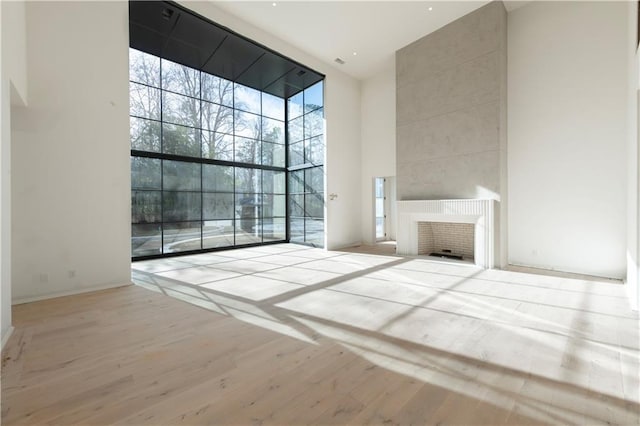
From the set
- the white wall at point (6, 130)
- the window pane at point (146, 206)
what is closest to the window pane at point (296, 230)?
the window pane at point (146, 206)

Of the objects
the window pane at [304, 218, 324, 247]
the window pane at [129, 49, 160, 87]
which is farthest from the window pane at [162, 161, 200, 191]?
the window pane at [304, 218, 324, 247]

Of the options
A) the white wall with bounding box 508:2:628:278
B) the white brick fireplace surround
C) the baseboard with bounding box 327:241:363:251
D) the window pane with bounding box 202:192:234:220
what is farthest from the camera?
the baseboard with bounding box 327:241:363:251

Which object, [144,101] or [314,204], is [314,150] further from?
[144,101]

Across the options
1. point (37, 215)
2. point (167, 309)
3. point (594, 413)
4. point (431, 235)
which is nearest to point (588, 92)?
point (431, 235)

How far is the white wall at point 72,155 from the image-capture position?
13.3 ft

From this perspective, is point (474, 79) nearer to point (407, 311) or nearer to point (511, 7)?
point (511, 7)

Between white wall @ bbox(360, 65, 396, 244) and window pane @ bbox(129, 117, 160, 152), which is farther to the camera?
white wall @ bbox(360, 65, 396, 244)

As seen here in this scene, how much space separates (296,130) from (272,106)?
3.98 ft

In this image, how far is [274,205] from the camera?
9969 mm

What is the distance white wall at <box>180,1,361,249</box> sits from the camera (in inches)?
330

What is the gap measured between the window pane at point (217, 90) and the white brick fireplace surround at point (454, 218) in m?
6.07

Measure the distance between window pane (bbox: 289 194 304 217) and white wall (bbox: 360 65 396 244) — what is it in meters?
2.05

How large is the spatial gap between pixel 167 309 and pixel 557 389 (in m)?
3.99

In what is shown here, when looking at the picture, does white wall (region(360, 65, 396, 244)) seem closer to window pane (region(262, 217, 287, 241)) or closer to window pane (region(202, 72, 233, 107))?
window pane (region(262, 217, 287, 241))
